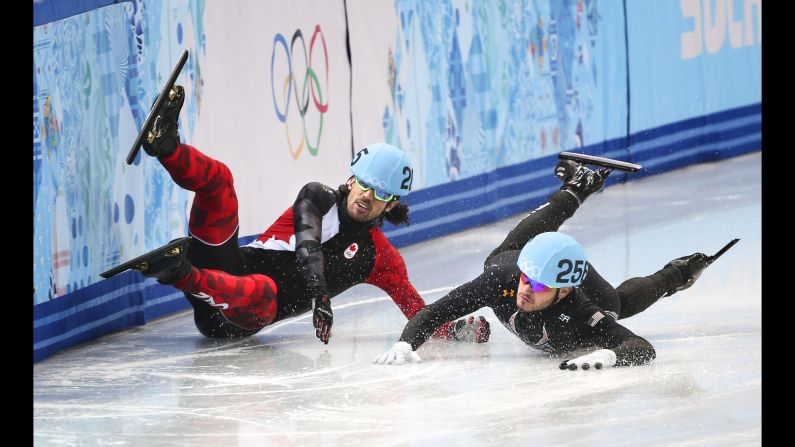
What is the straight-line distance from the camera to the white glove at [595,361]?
6668 millimetres

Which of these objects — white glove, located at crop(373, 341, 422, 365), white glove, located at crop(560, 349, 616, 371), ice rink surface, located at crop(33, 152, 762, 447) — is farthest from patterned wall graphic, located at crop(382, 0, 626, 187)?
white glove, located at crop(560, 349, 616, 371)

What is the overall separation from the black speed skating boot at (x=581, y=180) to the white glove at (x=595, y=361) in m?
1.31

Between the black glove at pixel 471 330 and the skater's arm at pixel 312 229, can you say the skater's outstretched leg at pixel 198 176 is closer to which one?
the skater's arm at pixel 312 229

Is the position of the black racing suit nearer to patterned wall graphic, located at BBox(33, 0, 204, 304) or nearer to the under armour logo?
the under armour logo

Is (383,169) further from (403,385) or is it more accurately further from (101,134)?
(101,134)

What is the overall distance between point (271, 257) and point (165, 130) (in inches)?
40.4

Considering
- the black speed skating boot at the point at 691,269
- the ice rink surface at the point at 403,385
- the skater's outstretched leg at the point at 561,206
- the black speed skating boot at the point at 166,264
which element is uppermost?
the skater's outstretched leg at the point at 561,206

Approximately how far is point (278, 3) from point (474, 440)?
174 inches

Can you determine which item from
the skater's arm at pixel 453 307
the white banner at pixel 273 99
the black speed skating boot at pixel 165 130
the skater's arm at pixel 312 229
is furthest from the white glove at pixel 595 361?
the white banner at pixel 273 99

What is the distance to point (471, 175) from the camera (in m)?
11.2

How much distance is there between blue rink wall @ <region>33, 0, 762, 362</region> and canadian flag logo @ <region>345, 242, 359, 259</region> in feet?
4.34

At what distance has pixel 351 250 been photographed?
758 cm

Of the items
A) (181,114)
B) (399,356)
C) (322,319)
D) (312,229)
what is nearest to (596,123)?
(181,114)
